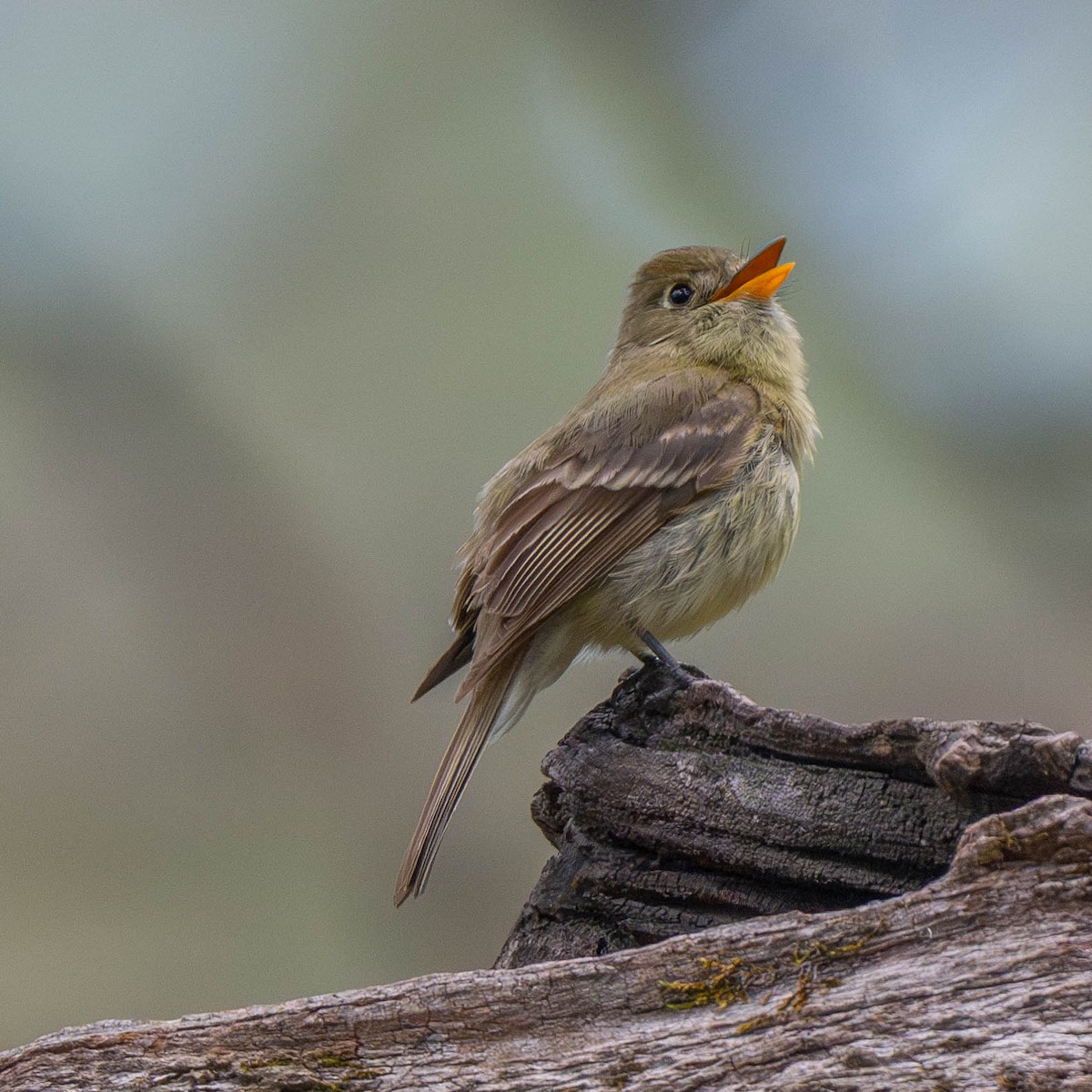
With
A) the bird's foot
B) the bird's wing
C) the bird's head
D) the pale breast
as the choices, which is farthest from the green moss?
the bird's head

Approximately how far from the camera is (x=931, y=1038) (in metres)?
1.39

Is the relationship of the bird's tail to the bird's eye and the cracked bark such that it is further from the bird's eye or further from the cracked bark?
the bird's eye

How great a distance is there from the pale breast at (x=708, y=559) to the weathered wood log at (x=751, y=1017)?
133 cm

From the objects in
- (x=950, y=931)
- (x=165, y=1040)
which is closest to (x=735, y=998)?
(x=950, y=931)

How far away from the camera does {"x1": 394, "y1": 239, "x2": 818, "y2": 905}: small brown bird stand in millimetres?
2797

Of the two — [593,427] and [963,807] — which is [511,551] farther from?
[963,807]

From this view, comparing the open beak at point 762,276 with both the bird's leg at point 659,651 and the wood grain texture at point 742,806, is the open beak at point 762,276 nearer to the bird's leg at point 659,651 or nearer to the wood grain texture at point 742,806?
the bird's leg at point 659,651

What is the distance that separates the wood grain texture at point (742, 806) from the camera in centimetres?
161

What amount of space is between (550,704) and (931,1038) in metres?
2.82

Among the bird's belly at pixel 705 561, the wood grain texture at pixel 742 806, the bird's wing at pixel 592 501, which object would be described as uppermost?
the bird's wing at pixel 592 501

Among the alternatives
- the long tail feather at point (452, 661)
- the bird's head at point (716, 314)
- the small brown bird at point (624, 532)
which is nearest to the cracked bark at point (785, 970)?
the small brown bird at point (624, 532)

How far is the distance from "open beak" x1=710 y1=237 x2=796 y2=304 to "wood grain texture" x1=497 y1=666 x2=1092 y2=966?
58.3 inches

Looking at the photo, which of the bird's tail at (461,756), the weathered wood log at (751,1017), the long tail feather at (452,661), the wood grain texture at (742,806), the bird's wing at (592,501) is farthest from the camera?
the long tail feather at (452,661)

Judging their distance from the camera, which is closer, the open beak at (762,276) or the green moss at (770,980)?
the green moss at (770,980)
